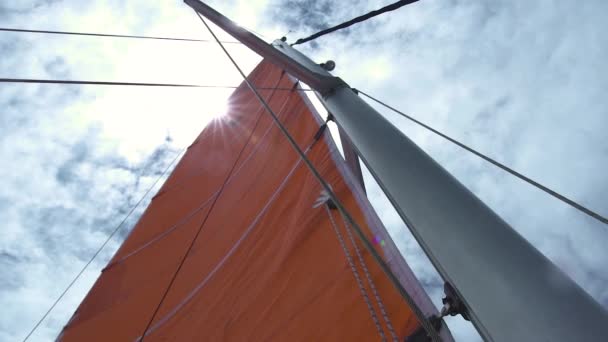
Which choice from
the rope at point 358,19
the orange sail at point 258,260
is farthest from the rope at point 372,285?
the rope at point 358,19

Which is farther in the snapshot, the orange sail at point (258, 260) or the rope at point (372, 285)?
the orange sail at point (258, 260)

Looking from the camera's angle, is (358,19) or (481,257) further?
(358,19)

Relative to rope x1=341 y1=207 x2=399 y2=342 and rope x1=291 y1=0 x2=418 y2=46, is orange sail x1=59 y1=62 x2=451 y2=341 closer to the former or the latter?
rope x1=341 y1=207 x2=399 y2=342

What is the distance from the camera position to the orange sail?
4.33 feet

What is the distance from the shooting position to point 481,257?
591 mm

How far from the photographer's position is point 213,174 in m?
3.79

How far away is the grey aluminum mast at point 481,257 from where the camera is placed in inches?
18.4

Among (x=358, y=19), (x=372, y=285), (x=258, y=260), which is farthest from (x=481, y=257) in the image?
(x=358, y=19)

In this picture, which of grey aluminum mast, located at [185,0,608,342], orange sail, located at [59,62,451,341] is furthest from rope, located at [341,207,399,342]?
grey aluminum mast, located at [185,0,608,342]

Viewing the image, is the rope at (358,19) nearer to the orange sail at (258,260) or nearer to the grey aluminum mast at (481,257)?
the orange sail at (258,260)

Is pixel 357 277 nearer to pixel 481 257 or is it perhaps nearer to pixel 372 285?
pixel 372 285

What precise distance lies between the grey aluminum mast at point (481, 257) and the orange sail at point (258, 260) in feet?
1.45

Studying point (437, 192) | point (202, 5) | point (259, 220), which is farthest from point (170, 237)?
point (437, 192)

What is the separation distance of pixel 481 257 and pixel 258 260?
155 centimetres
